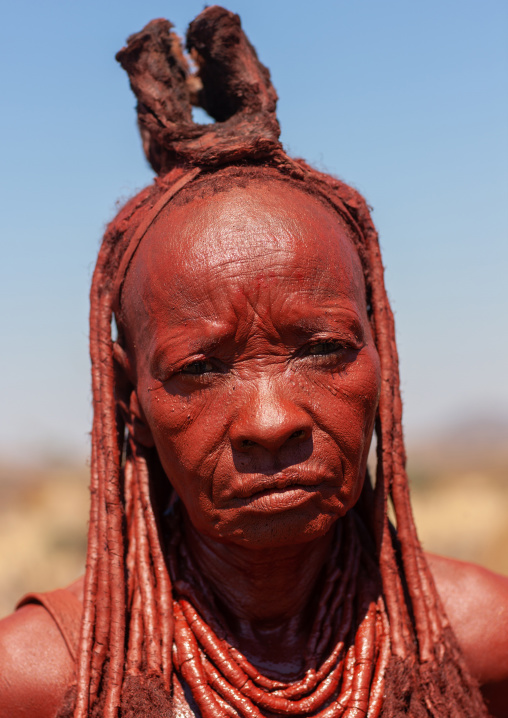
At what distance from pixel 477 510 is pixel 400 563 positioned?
15.6m

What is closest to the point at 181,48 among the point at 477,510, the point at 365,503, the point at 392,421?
the point at 392,421

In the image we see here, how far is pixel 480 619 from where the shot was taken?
304 cm

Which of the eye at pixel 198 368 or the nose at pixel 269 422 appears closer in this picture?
the nose at pixel 269 422

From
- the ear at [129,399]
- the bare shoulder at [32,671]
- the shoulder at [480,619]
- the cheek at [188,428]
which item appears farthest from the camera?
the shoulder at [480,619]

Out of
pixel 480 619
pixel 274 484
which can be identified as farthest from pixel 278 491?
pixel 480 619

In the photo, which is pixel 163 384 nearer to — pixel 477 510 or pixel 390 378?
pixel 390 378

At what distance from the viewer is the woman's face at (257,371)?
2352mm

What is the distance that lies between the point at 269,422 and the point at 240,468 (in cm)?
18

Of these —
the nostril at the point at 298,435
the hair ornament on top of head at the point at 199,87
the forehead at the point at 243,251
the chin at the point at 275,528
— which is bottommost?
the chin at the point at 275,528

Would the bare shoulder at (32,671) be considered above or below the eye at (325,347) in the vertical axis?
below

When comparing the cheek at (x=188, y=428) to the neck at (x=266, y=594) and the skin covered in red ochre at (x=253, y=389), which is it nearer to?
the skin covered in red ochre at (x=253, y=389)

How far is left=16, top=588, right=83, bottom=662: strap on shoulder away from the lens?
271 cm

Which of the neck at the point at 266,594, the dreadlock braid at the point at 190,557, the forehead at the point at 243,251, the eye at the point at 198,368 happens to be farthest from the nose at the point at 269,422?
the dreadlock braid at the point at 190,557

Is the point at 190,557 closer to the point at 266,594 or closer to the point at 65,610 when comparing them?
the point at 266,594
